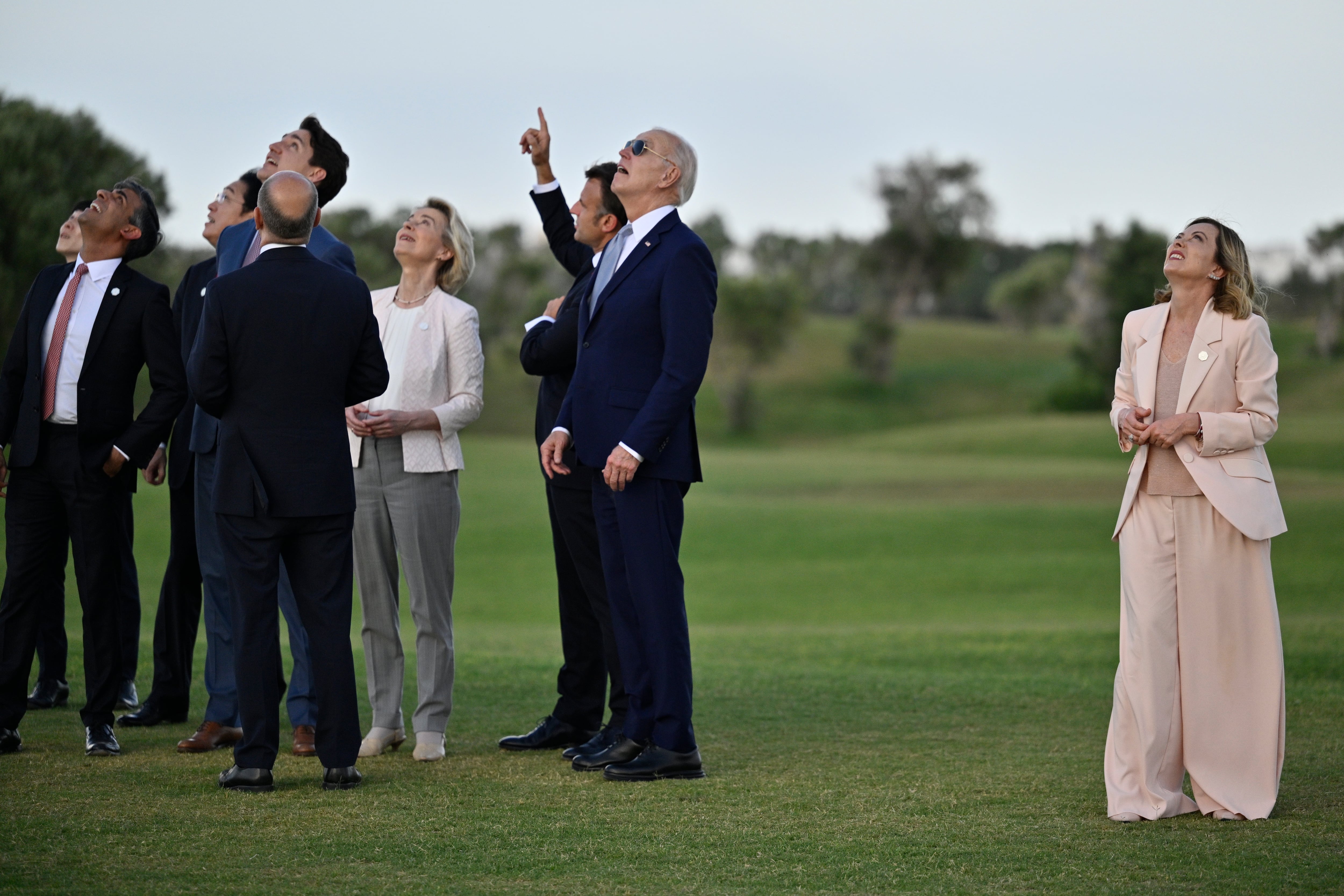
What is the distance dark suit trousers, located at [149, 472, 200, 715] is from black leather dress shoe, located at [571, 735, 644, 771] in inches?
88.3

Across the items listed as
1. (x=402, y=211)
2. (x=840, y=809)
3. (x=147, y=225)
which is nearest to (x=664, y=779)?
(x=840, y=809)


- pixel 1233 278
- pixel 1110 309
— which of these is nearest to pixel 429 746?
pixel 1233 278

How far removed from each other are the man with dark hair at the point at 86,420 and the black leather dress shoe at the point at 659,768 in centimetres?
225

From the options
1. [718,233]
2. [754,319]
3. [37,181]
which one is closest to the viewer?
[37,181]

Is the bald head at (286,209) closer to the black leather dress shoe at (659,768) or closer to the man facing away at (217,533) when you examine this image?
the man facing away at (217,533)

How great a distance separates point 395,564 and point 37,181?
2910cm

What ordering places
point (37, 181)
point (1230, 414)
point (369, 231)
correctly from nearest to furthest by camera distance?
point (1230, 414)
point (37, 181)
point (369, 231)

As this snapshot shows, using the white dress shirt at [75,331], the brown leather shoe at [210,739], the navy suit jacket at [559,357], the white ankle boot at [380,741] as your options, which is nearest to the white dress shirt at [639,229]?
the navy suit jacket at [559,357]

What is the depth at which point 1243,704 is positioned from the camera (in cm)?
473

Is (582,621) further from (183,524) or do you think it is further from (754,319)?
(754,319)

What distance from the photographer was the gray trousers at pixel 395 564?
19.0 ft

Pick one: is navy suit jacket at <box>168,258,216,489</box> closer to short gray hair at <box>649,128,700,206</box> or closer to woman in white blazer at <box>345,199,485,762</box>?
woman in white blazer at <box>345,199,485,762</box>

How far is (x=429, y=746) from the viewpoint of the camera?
18.2 feet

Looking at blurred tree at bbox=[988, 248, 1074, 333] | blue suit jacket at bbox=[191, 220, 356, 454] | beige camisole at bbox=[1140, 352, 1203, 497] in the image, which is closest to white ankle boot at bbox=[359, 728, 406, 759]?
blue suit jacket at bbox=[191, 220, 356, 454]
